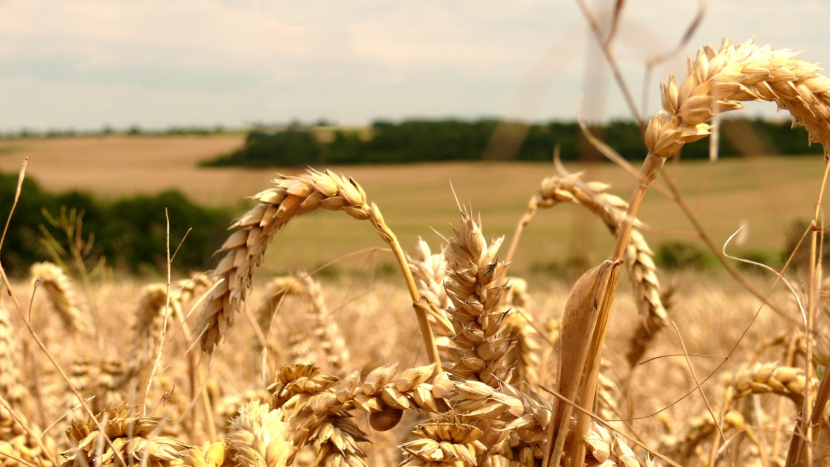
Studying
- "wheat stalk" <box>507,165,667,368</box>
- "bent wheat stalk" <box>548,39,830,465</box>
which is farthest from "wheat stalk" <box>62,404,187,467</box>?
"wheat stalk" <box>507,165,667,368</box>

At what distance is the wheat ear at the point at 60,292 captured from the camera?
1.64m

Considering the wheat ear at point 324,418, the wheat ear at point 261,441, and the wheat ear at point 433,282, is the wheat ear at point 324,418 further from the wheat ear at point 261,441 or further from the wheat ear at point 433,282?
the wheat ear at point 433,282

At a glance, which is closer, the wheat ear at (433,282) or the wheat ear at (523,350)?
→ the wheat ear at (433,282)

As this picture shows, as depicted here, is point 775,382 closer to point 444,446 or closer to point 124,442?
point 444,446

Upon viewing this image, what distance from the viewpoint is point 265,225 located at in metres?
0.64

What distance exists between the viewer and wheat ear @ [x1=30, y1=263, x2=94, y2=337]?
1.64m

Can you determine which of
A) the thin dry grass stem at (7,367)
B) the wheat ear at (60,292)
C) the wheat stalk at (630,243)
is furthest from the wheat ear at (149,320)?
the wheat stalk at (630,243)

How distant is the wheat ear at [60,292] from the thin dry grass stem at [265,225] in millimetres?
1234

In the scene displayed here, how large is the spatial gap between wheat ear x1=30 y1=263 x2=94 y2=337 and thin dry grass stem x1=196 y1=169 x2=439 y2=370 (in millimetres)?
1234

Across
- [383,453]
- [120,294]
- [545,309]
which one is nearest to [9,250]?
[120,294]

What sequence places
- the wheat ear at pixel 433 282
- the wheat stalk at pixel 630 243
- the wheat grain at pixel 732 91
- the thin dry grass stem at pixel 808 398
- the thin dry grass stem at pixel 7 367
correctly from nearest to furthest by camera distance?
the wheat grain at pixel 732 91
the thin dry grass stem at pixel 808 398
the wheat ear at pixel 433 282
the wheat stalk at pixel 630 243
the thin dry grass stem at pixel 7 367

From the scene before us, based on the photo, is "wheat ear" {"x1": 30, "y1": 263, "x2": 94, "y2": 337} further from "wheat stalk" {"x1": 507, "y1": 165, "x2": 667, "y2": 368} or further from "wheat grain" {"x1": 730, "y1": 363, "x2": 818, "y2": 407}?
"wheat grain" {"x1": 730, "y1": 363, "x2": 818, "y2": 407}

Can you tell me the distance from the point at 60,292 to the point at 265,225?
4.59ft

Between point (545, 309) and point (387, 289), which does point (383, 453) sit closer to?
point (545, 309)
